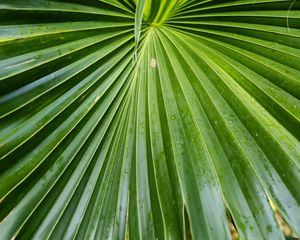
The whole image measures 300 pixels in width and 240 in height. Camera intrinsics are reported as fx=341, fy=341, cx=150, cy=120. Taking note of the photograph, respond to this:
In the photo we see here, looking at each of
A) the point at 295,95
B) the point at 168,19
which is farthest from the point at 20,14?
the point at 295,95

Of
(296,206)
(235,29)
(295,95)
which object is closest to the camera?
(296,206)

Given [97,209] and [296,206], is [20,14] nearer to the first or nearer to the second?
[97,209]

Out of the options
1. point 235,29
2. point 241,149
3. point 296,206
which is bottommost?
point 296,206

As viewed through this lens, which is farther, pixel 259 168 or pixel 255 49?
pixel 255 49

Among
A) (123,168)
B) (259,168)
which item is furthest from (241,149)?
(123,168)

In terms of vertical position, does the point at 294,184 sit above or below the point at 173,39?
below

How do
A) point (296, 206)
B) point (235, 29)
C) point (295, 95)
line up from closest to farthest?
point (296, 206) → point (295, 95) → point (235, 29)
